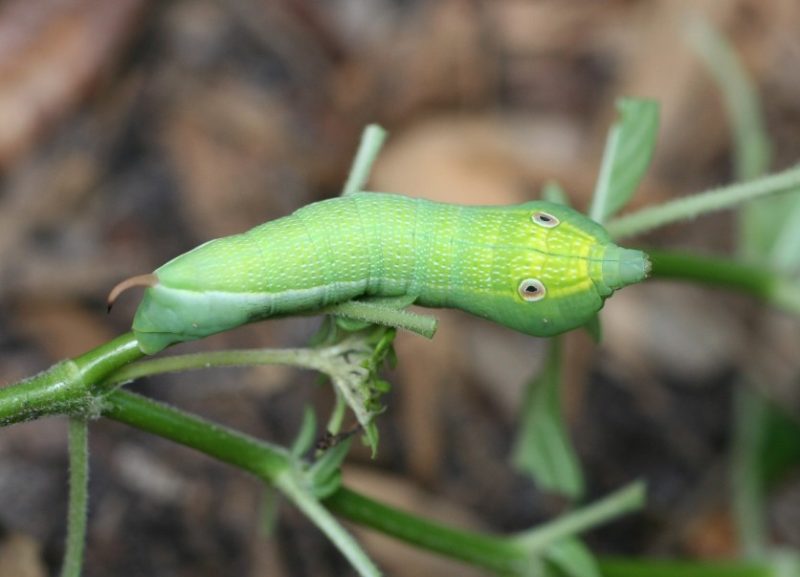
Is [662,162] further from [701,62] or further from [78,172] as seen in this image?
[78,172]

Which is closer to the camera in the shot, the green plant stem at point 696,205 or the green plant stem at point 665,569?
the green plant stem at point 696,205

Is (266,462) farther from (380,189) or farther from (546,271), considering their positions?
(380,189)

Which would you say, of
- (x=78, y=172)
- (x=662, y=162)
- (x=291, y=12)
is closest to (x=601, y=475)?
(x=662, y=162)

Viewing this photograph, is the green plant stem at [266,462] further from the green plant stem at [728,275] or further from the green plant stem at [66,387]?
the green plant stem at [728,275]

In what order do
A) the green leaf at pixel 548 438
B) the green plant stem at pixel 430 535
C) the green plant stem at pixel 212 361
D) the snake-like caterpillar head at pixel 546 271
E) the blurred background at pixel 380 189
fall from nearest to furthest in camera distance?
the green plant stem at pixel 212 361 → the snake-like caterpillar head at pixel 546 271 → the green plant stem at pixel 430 535 → the green leaf at pixel 548 438 → the blurred background at pixel 380 189

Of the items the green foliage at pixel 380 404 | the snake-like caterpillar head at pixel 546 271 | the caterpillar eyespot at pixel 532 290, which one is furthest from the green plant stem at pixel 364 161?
the caterpillar eyespot at pixel 532 290

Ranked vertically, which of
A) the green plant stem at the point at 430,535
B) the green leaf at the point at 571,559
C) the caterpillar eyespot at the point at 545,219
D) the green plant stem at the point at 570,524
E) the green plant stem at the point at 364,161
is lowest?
the green plant stem at the point at 430,535
